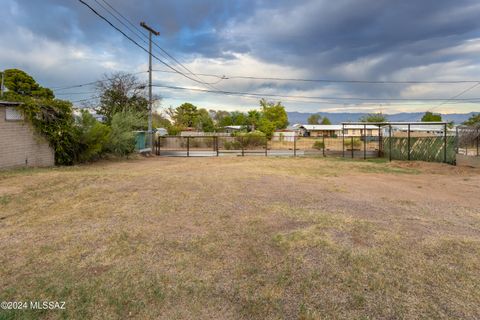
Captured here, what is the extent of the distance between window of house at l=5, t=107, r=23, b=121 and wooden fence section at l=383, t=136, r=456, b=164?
67.9 feet

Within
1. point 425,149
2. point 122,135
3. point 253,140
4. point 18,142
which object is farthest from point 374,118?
point 18,142

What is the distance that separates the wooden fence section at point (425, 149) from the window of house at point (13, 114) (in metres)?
20.7

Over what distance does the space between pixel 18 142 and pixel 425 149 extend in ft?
69.1

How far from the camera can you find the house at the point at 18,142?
38.8 feet

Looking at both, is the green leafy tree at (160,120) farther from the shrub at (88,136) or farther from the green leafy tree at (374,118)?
the green leafy tree at (374,118)

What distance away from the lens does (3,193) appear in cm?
748

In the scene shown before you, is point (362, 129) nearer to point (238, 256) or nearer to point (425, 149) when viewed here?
point (425, 149)

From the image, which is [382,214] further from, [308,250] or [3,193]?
[3,193]

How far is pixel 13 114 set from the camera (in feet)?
40.1

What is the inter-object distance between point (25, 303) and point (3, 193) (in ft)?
19.6

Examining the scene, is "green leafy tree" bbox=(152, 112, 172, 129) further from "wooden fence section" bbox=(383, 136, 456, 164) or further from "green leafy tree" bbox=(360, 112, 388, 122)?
"green leafy tree" bbox=(360, 112, 388, 122)

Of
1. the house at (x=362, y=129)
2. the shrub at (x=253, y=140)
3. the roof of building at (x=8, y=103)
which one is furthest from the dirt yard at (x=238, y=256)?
the shrub at (x=253, y=140)

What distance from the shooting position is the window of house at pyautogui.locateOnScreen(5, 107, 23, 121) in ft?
39.3

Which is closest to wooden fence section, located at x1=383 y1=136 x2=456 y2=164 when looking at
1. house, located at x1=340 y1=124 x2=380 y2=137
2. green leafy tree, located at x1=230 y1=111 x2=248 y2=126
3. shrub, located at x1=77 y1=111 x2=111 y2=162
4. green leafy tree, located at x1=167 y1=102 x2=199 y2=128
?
house, located at x1=340 y1=124 x2=380 y2=137
